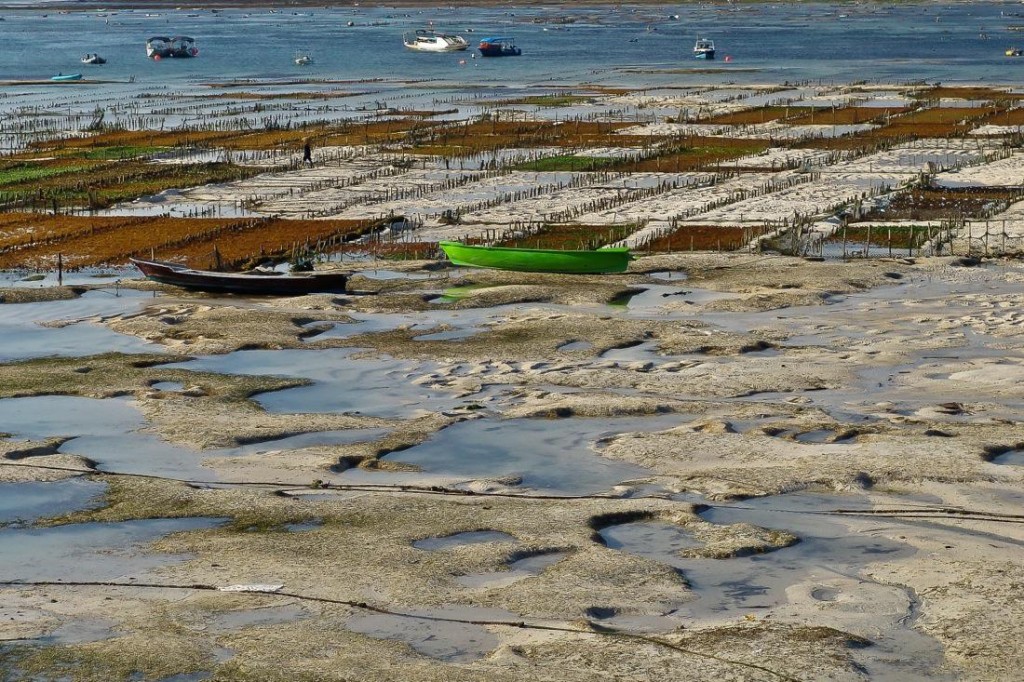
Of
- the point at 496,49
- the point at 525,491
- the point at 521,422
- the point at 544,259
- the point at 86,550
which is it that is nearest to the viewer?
the point at 86,550

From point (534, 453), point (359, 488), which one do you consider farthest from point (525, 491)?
point (359, 488)

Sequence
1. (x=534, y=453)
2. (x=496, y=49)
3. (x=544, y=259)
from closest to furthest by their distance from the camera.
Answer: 1. (x=534, y=453)
2. (x=544, y=259)
3. (x=496, y=49)

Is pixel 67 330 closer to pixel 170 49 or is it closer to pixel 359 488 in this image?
pixel 359 488

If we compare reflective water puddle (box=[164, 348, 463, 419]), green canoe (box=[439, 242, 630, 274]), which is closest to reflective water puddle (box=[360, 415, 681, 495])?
reflective water puddle (box=[164, 348, 463, 419])

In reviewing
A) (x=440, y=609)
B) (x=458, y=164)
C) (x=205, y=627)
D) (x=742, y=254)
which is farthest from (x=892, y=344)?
(x=458, y=164)

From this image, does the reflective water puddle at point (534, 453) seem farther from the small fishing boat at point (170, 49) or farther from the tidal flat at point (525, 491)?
the small fishing boat at point (170, 49)

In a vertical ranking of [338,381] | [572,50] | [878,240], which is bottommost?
[338,381]

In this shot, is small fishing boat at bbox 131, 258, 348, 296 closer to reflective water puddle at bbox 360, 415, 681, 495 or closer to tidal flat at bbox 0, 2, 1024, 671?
tidal flat at bbox 0, 2, 1024, 671
